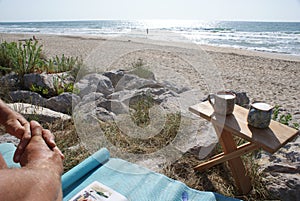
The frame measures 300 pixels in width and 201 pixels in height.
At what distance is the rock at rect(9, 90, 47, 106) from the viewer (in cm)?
299

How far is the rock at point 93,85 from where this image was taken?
3.27 meters

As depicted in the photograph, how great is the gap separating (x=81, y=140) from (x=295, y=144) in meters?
1.85

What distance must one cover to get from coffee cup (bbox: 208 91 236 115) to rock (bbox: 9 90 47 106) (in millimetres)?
2191

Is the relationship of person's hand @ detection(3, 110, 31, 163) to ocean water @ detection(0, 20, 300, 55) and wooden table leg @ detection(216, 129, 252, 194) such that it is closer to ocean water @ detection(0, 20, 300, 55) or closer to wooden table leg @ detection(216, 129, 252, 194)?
ocean water @ detection(0, 20, 300, 55)

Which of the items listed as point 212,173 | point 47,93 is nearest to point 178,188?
point 212,173

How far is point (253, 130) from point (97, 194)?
106 centimetres

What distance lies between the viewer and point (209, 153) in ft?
6.80

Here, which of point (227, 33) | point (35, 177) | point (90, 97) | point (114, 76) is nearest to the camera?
point (35, 177)

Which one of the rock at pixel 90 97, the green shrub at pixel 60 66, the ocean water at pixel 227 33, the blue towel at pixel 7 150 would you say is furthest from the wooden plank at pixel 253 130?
the green shrub at pixel 60 66

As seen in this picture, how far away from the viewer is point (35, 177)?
0.63 meters

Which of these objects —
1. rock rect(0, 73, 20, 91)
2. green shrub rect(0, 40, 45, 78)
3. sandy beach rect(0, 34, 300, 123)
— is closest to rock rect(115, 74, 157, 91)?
sandy beach rect(0, 34, 300, 123)

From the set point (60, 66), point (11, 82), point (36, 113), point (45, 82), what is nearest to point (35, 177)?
point (36, 113)

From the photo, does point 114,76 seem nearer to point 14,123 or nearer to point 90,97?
point 90,97

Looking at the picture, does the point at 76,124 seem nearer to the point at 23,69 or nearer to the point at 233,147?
the point at 233,147
